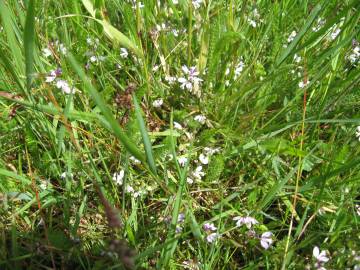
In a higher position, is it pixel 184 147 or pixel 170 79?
pixel 170 79

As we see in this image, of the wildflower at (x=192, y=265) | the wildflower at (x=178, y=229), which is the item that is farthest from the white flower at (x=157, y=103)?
the wildflower at (x=192, y=265)

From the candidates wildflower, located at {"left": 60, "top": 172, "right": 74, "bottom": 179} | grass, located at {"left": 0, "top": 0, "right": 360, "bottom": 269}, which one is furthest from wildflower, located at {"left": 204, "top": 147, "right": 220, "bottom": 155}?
wildflower, located at {"left": 60, "top": 172, "right": 74, "bottom": 179}

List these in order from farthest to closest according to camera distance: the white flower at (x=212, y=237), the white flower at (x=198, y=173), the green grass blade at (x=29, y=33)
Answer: the white flower at (x=198, y=173) < the white flower at (x=212, y=237) < the green grass blade at (x=29, y=33)

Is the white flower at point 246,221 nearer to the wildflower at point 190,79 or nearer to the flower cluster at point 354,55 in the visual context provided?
the wildflower at point 190,79

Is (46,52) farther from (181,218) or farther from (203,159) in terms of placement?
(181,218)

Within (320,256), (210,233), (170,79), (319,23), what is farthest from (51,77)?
(319,23)

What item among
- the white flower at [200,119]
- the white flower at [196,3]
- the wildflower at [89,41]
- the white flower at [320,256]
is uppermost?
the white flower at [196,3]
